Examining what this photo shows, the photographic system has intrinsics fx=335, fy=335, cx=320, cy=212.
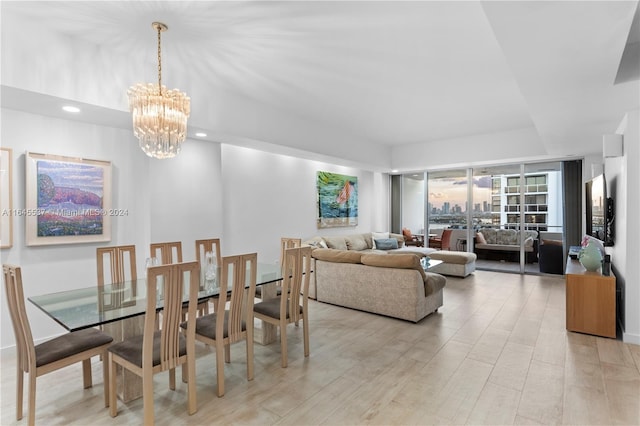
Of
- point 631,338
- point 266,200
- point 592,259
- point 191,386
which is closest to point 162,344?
point 191,386

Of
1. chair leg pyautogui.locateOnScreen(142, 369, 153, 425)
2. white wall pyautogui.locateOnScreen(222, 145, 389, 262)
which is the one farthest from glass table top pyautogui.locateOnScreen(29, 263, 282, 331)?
white wall pyautogui.locateOnScreen(222, 145, 389, 262)

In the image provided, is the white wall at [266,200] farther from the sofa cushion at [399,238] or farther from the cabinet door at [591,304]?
the cabinet door at [591,304]

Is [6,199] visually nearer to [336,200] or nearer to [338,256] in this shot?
[338,256]

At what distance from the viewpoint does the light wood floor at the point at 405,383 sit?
226 cm

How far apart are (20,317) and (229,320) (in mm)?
1295

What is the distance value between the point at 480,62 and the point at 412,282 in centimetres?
252

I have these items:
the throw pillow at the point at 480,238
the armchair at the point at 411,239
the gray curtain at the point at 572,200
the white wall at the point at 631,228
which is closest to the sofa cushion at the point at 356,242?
the armchair at the point at 411,239

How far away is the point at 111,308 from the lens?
2377mm

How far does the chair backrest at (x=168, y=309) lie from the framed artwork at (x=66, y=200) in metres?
2.14

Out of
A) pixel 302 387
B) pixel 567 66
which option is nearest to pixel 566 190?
pixel 567 66

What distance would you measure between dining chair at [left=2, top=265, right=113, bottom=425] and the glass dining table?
152 millimetres

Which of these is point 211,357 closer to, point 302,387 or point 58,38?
point 302,387

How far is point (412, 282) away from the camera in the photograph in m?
4.04

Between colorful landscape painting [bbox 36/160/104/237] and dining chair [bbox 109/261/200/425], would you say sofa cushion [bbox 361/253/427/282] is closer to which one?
dining chair [bbox 109/261/200/425]
